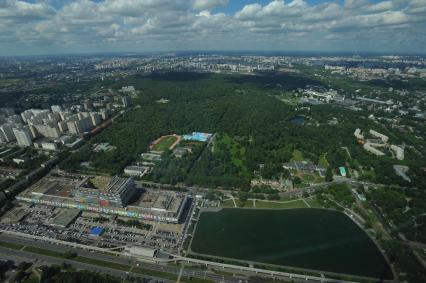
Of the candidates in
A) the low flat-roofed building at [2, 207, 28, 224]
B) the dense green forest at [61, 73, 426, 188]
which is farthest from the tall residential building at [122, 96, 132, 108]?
the low flat-roofed building at [2, 207, 28, 224]

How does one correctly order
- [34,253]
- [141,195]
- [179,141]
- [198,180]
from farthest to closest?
[179,141], [198,180], [141,195], [34,253]

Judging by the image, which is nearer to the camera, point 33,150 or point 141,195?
point 141,195

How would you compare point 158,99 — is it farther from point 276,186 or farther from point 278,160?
point 276,186

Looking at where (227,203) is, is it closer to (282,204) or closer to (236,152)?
(282,204)

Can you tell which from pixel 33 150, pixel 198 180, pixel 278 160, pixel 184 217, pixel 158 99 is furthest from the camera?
pixel 158 99

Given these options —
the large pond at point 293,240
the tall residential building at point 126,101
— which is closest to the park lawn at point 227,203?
the large pond at point 293,240

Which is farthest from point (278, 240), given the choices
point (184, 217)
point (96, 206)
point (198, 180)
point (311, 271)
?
point (96, 206)

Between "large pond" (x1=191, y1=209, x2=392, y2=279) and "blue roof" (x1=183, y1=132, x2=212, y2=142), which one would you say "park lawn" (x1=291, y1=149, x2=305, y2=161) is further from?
"blue roof" (x1=183, y1=132, x2=212, y2=142)
